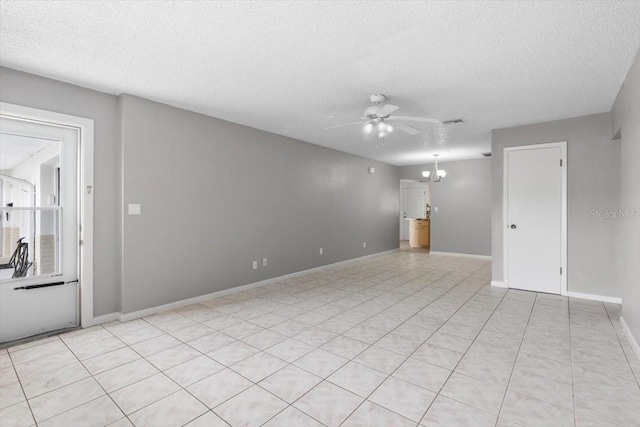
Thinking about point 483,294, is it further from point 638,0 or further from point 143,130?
point 143,130

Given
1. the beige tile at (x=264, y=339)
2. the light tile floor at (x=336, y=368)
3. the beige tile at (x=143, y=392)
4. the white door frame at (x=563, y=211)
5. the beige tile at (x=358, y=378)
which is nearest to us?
the light tile floor at (x=336, y=368)

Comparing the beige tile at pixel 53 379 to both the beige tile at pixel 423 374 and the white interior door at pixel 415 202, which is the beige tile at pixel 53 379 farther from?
the white interior door at pixel 415 202

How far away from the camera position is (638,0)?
1940mm

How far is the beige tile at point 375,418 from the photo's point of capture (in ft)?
5.94

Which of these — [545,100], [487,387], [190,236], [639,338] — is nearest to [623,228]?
[639,338]

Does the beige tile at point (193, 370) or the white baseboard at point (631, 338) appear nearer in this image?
the beige tile at point (193, 370)

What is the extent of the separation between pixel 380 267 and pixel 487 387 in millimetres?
4477

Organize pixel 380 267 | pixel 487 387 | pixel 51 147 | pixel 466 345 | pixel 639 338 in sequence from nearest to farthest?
pixel 487 387
pixel 639 338
pixel 466 345
pixel 51 147
pixel 380 267

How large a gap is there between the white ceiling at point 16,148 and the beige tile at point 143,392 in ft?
8.16

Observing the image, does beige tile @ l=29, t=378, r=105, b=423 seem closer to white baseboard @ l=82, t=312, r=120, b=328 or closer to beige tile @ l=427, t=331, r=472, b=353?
white baseboard @ l=82, t=312, r=120, b=328

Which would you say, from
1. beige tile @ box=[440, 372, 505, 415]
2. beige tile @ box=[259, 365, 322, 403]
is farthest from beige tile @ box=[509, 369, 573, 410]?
beige tile @ box=[259, 365, 322, 403]

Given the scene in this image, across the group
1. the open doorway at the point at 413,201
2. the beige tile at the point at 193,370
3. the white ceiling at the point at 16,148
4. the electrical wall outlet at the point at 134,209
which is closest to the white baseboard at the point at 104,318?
the electrical wall outlet at the point at 134,209

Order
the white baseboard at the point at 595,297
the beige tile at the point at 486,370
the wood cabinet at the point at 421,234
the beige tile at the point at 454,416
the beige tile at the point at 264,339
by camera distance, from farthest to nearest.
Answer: the wood cabinet at the point at 421,234 → the white baseboard at the point at 595,297 → the beige tile at the point at 264,339 → the beige tile at the point at 486,370 → the beige tile at the point at 454,416

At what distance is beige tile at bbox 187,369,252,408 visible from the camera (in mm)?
2066
